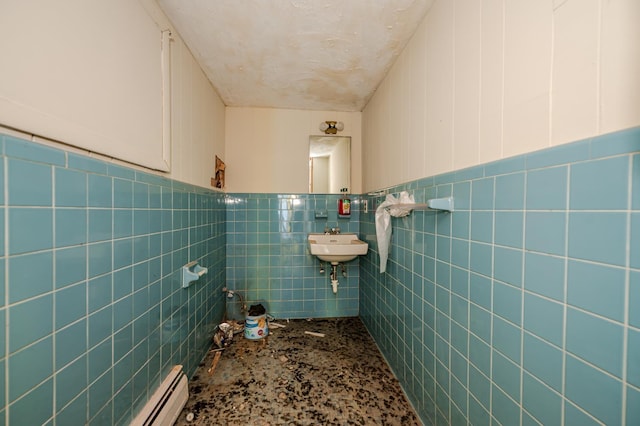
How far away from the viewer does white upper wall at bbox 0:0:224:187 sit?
0.61m

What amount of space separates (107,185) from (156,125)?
0.47 metres

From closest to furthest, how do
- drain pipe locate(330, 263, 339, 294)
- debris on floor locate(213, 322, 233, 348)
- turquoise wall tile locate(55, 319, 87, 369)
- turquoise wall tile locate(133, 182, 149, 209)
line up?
turquoise wall tile locate(55, 319, 87, 369), turquoise wall tile locate(133, 182, 149, 209), debris on floor locate(213, 322, 233, 348), drain pipe locate(330, 263, 339, 294)

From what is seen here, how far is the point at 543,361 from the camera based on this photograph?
66 cm

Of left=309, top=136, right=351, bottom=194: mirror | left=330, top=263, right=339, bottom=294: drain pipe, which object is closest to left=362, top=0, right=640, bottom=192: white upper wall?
left=309, top=136, right=351, bottom=194: mirror

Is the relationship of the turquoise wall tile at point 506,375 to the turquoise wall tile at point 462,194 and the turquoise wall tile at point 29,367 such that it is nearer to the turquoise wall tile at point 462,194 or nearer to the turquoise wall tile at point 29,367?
the turquoise wall tile at point 462,194

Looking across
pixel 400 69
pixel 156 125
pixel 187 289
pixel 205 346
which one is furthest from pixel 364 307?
pixel 156 125

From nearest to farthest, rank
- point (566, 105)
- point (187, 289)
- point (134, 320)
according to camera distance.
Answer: point (566, 105) → point (134, 320) → point (187, 289)

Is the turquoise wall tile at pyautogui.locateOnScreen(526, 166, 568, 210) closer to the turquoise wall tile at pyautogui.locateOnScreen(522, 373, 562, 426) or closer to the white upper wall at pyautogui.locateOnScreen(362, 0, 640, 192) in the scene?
the white upper wall at pyautogui.locateOnScreen(362, 0, 640, 192)

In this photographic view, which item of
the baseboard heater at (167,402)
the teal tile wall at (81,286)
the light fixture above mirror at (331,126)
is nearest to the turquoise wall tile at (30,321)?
the teal tile wall at (81,286)

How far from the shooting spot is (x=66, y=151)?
73 centimetres

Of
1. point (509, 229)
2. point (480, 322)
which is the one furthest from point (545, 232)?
point (480, 322)

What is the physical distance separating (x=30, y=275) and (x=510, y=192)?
1.48m

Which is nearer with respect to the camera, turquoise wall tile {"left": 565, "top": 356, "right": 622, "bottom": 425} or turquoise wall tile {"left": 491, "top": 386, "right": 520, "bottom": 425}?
turquoise wall tile {"left": 565, "top": 356, "right": 622, "bottom": 425}

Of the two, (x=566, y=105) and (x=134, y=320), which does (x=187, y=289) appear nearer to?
(x=134, y=320)
